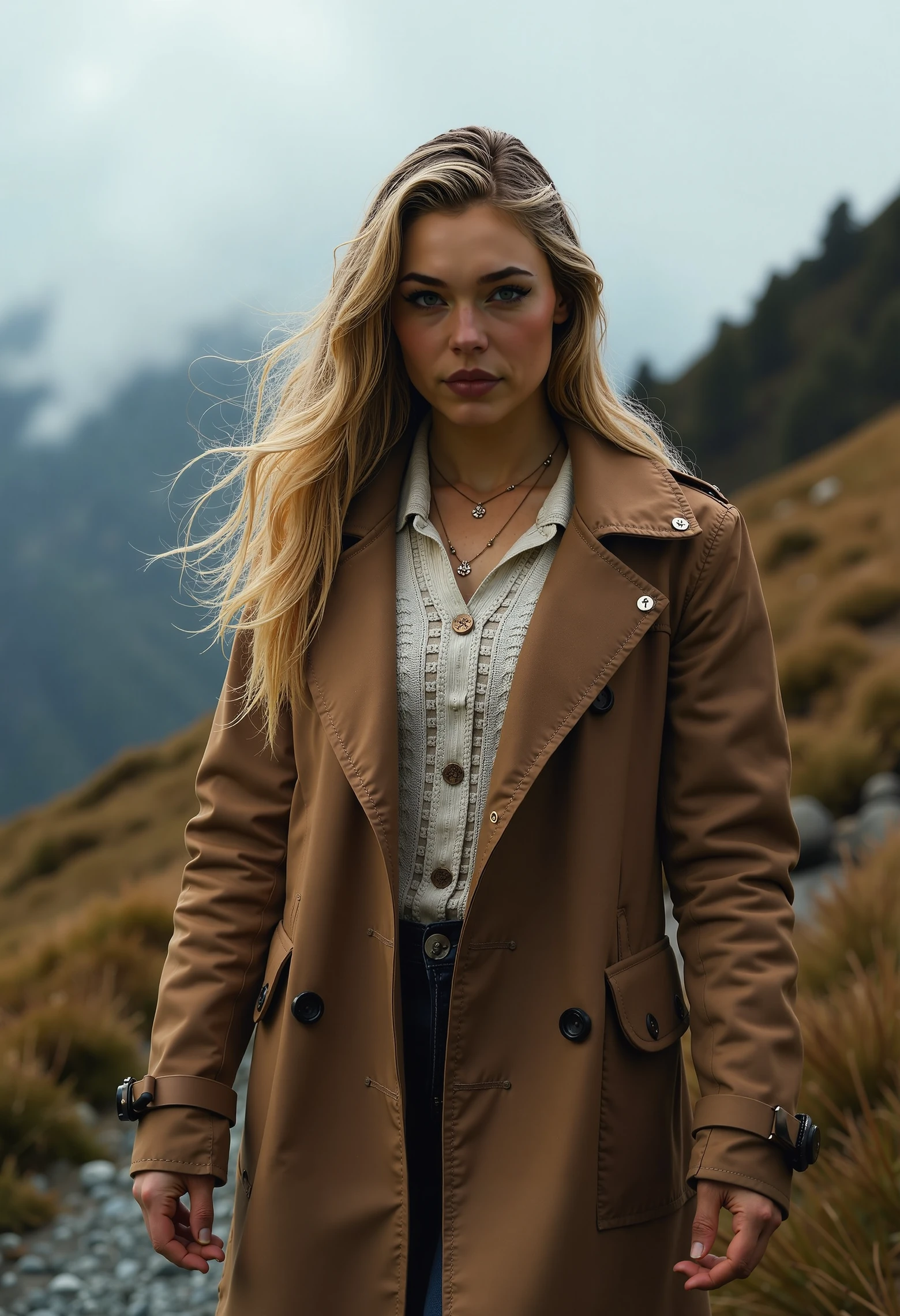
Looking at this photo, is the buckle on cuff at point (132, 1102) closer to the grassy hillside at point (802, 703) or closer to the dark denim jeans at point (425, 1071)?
the dark denim jeans at point (425, 1071)

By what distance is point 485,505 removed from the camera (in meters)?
2.11

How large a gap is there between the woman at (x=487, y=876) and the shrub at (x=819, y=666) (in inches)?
294

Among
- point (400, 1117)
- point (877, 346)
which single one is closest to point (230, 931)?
point (400, 1117)

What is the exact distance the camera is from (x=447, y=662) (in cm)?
193

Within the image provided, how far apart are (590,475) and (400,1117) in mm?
1068

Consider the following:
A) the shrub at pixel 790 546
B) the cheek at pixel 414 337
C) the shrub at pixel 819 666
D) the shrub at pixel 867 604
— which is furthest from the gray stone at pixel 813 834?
the shrub at pixel 790 546

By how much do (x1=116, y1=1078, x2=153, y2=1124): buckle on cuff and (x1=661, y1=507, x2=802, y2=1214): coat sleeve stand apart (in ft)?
2.82

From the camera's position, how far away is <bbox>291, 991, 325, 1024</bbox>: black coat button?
1889mm

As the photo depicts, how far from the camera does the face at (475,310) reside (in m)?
1.92

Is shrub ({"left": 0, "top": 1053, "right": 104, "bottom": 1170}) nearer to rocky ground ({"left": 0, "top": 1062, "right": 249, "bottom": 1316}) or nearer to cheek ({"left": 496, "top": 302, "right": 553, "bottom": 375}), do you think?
rocky ground ({"left": 0, "top": 1062, "right": 249, "bottom": 1316})

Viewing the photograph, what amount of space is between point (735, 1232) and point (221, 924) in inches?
36.2

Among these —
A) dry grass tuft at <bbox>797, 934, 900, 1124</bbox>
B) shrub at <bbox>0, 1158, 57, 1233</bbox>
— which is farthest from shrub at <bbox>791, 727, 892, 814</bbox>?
shrub at <bbox>0, 1158, 57, 1233</bbox>

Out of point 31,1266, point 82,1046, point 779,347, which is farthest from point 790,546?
point 779,347

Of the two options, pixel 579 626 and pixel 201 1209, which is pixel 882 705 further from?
pixel 201 1209
